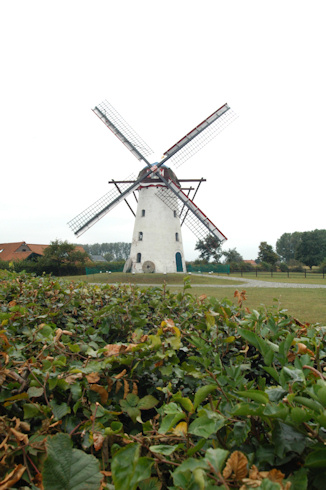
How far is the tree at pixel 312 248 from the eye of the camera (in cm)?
6700

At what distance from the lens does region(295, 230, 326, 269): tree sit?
220ft

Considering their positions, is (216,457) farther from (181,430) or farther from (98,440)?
(98,440)

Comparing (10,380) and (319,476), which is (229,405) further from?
(10,380)

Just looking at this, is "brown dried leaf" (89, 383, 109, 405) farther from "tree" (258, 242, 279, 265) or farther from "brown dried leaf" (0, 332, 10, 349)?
"tree" (258, 242, 279, 265)

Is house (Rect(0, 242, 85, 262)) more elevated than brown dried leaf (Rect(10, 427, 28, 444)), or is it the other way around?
house (Rect(0, 242, 85, 262))

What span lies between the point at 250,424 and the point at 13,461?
793 millimetres

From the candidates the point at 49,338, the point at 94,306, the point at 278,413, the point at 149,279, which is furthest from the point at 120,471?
the point at 149,279

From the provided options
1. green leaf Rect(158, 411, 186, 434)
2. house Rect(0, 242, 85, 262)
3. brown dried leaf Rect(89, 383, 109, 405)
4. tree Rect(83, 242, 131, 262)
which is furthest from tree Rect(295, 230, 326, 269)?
green leaf Rect(158, 411, 186, 434)

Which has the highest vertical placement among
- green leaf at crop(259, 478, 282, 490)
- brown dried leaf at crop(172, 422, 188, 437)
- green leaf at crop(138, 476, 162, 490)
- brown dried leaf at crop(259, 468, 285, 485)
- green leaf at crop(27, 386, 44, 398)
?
green leaf at crop(259, 478, 282, 490)

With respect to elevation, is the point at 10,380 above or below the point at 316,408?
below

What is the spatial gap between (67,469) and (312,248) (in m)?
75.3

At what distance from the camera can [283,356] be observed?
130 cm

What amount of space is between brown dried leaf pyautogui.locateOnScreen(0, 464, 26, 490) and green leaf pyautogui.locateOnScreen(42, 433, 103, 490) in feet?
0.49

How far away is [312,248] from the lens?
68.4 m
